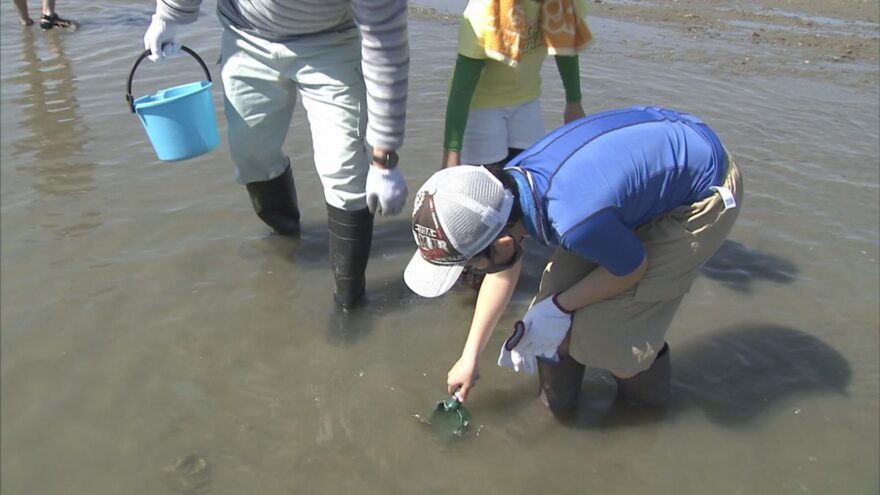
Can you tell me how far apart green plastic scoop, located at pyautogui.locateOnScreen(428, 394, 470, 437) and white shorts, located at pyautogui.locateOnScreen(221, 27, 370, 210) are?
2.59 feet

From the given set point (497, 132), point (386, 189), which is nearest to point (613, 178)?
point (386, 189)

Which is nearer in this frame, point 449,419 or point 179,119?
point 449,419

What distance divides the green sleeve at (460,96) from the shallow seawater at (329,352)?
746mm

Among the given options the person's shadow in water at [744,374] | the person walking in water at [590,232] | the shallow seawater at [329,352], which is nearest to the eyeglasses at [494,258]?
the person walking in water at [590,232]

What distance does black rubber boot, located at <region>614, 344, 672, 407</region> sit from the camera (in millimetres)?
2363

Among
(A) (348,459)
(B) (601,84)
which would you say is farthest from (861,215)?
(A) (348,459)

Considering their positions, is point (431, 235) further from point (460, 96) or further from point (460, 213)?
point (460, 96)

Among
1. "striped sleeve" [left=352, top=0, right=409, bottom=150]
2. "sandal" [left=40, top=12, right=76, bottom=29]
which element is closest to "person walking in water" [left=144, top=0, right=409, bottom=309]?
"striped sleeve" [left=352, top=0, right=409, bottom=150]

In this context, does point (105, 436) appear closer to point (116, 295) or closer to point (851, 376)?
point (116, 295)

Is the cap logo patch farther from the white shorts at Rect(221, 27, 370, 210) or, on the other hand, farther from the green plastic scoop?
the white shorts at Rect(221, 27, 370, 210)

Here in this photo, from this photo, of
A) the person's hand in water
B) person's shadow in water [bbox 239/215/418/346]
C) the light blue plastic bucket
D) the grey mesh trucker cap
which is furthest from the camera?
person's shadow in water [bbox 239/215/418/346]

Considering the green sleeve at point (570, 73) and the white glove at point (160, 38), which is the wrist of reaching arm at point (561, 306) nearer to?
the green sleeve at point (570, 73)

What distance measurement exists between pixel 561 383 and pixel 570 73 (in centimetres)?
120

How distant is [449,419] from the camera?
7.75 feet
